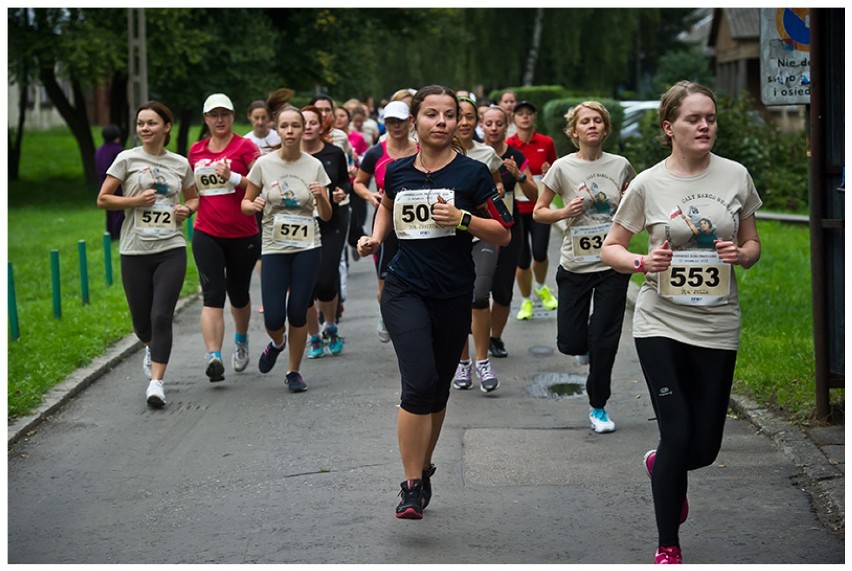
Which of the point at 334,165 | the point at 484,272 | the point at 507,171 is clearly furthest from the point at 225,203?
the point at 507,171

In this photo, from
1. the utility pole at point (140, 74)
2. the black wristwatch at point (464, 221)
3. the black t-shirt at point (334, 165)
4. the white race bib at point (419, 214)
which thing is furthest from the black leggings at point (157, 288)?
the utility pole at point (140, 74)

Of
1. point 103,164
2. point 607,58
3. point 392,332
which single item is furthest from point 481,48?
point 392,332

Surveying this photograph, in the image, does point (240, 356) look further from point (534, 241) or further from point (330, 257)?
point (534, 241)

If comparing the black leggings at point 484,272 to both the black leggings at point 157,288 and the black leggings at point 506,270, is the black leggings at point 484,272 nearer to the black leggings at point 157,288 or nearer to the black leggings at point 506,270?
the black leggings at point 506,270

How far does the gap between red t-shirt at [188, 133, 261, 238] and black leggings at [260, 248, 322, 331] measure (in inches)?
13.8

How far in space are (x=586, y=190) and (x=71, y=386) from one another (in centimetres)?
396

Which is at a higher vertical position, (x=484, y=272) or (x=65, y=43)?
(x=65, y=43)

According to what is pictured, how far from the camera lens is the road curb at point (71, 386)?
8.52 m

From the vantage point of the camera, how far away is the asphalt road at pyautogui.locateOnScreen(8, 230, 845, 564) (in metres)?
5.79

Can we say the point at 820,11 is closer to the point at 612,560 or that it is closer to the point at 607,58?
the point at 612,560

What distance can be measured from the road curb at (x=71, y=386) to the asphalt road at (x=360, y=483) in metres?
0.08

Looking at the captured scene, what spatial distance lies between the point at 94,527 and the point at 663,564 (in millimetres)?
2524

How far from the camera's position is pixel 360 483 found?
274 inches

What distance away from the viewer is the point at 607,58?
58625 millimetres
